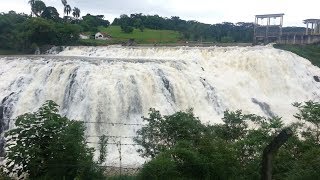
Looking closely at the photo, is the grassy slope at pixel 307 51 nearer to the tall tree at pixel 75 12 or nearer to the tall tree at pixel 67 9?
the tall tree at pixel 67 9

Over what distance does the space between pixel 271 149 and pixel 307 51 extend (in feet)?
102

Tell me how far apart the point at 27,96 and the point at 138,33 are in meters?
34.3

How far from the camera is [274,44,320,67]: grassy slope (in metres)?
32.7

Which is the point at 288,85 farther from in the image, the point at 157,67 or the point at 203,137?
the point at 203,137

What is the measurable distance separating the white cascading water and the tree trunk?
10.3 meters

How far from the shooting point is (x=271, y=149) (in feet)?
18.1

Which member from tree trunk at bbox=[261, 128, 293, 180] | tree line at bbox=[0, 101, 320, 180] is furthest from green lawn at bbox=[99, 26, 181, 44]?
tree trunk at bbox=[261, 128, 293, 180]

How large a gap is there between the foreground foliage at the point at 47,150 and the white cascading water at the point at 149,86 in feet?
23.0

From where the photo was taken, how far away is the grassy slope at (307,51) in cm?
3266

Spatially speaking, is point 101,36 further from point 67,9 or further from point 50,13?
point 67,9

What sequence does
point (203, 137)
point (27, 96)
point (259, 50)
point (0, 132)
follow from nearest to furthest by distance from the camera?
1. point (203, 137)
2. point (0, 132)
3. point (27, 96)
4. point (259, 50)

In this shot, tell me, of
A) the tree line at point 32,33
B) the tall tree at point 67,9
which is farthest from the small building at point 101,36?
the tall tree at point 67,9

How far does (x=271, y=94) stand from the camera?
26469mm

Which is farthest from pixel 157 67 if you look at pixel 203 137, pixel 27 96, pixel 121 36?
pixel 121 36
